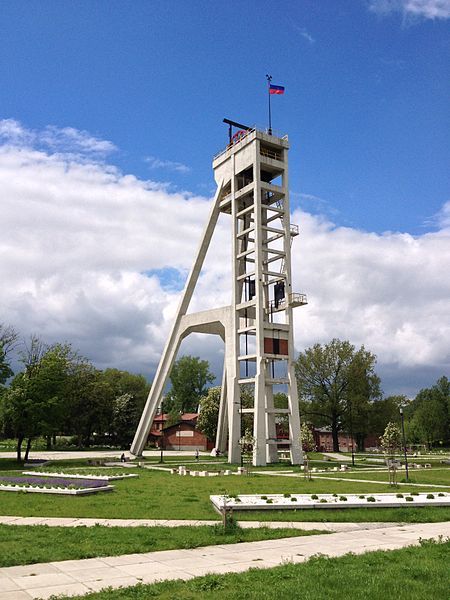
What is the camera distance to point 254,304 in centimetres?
4722

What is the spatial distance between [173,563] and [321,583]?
3.05m

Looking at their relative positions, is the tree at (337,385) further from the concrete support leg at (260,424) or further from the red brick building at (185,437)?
the concrete support leg at (260,424)

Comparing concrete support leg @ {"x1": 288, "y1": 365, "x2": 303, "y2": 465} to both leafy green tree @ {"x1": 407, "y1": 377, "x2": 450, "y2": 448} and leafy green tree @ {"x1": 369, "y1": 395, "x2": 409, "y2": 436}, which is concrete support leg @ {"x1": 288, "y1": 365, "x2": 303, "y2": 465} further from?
leafy green tree @ {"x1": 407, "y1": 377, "x2": 450, "y2": 448}

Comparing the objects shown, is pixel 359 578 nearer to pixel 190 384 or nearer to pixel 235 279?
pixel 235 279

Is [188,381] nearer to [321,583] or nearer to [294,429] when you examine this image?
[294,429]

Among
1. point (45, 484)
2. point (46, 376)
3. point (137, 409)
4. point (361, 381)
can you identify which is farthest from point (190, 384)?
point (45, 484)

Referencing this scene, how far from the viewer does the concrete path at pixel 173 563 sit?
889cm

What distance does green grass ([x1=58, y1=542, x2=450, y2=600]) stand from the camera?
8.13 m

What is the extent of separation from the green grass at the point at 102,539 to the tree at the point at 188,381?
319 ft

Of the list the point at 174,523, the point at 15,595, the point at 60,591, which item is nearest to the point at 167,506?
the point at 174,523

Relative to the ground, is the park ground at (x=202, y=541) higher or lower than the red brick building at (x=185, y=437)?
lower

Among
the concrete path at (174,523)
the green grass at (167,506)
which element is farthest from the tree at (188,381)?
the concrete path at (174,523)

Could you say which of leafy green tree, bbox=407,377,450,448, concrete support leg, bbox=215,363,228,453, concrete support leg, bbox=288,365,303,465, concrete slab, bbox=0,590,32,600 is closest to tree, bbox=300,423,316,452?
concrete support leg, bbox=288,365,303,465

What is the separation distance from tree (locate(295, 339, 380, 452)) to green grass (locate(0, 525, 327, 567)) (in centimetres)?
6171
